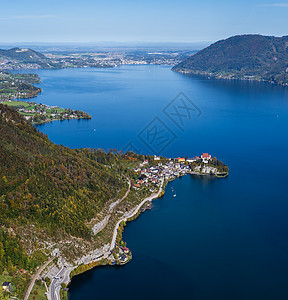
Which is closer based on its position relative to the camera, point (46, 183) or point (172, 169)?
point (46, 183)

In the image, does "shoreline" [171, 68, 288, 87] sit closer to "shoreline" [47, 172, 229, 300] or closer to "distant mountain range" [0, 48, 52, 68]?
"distant mountain range" [0, 48, 52, 68]

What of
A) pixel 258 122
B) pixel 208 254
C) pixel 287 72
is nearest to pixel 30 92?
pixel 258 122

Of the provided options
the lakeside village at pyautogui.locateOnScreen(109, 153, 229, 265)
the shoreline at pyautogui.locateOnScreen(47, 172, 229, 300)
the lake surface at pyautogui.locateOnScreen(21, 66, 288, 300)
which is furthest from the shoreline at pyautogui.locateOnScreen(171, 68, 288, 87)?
the shoreline at pyautogui.locateOnScreen(47, 172, 229, 300)

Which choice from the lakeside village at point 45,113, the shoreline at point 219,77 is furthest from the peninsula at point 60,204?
the shoreline at point 219,77

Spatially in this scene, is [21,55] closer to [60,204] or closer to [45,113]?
[45,113]

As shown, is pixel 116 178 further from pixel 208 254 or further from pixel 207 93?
pixel 207 93

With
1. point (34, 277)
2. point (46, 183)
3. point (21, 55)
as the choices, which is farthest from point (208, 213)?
point (21, 55)
